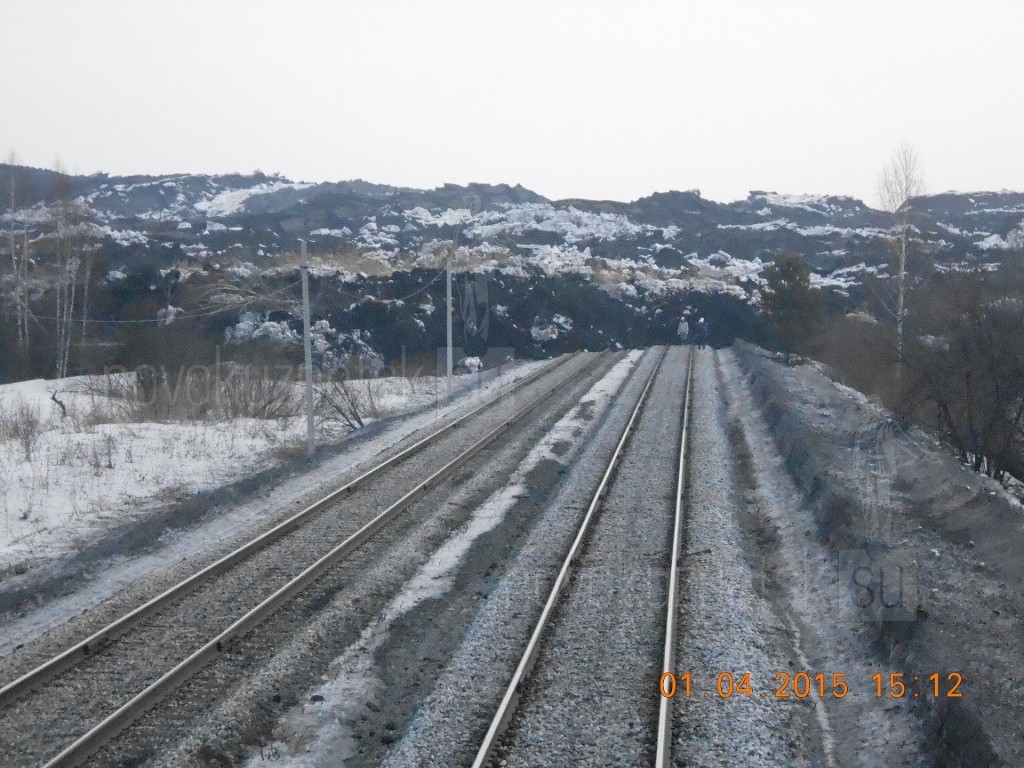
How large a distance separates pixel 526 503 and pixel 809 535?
425cm

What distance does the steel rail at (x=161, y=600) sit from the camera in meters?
7.25

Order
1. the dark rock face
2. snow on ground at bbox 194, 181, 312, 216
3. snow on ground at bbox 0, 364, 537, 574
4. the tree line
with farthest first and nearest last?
snow on ground at bbox 194, 181, 312, 216, the dark rock face, the tree line, snow on ground at bbox 0, 364, 537, 574

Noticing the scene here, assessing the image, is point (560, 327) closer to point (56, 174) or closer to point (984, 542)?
point (56, 174)

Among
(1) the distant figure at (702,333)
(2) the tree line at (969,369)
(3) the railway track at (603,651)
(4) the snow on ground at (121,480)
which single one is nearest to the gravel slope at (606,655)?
(3) the railway track at (603,651)

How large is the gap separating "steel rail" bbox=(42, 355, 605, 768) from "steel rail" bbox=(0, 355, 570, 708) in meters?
1.04

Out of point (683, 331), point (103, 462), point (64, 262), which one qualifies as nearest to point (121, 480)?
point (103, 462)

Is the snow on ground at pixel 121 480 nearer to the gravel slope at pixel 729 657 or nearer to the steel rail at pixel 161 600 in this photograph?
the steel rail at pixel 161 600

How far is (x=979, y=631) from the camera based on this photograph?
26.3 feet

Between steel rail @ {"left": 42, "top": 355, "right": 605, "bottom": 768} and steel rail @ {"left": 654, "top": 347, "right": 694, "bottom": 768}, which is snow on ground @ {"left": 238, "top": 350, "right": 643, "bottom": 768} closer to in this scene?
steel rail @ {"left": 42, "top": 355, "right": 605, "bottom": 768}

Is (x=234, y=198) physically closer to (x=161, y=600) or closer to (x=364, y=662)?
(x=161, y=600)

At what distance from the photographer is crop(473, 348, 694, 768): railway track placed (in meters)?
6.32

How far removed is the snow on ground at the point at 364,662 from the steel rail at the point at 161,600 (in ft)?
7.68

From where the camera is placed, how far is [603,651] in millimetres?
7887

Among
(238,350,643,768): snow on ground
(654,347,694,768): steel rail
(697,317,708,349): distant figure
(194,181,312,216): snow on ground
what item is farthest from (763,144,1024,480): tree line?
(194,181,312,216): snow on ground
